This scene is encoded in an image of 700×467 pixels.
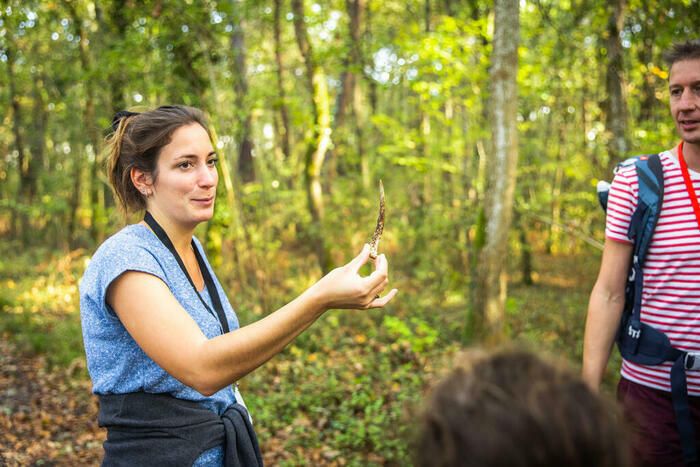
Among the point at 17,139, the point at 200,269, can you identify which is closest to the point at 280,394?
the point at 200,269

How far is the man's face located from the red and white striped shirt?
12 cm

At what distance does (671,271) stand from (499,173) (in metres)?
3.91

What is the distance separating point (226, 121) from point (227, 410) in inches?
258

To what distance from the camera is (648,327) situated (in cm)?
225

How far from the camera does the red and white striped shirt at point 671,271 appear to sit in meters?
2.17

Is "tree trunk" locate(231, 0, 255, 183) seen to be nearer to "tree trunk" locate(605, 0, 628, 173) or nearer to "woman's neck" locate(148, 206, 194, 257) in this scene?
"tree trunk" locate(605, 0, 628, 173)

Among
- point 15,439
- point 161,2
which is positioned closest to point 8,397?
point 15,439

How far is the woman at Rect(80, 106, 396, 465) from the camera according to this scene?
1584 millimetres

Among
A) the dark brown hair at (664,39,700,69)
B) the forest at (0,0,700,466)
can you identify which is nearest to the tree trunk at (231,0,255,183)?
the forest at (0,0,700,466)

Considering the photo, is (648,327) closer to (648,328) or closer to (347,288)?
(648,328)

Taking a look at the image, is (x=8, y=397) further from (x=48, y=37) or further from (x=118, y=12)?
(x=48, y=37)

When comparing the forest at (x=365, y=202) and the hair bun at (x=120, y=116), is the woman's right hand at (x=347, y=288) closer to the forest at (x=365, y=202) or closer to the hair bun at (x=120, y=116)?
the forest at (x=365, y=202)

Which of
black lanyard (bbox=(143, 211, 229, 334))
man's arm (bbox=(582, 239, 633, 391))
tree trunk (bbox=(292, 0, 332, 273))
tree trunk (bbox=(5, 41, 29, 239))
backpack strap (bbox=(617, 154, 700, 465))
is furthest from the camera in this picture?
tree trunk (bbox=(5, 41, 29, 239))

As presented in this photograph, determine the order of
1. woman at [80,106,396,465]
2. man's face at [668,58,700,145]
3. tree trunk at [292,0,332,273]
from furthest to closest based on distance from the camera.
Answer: tree trunk at [292,0,332,273]
man's face at [668,58,700,145]
woman at [80,106,396,465]
